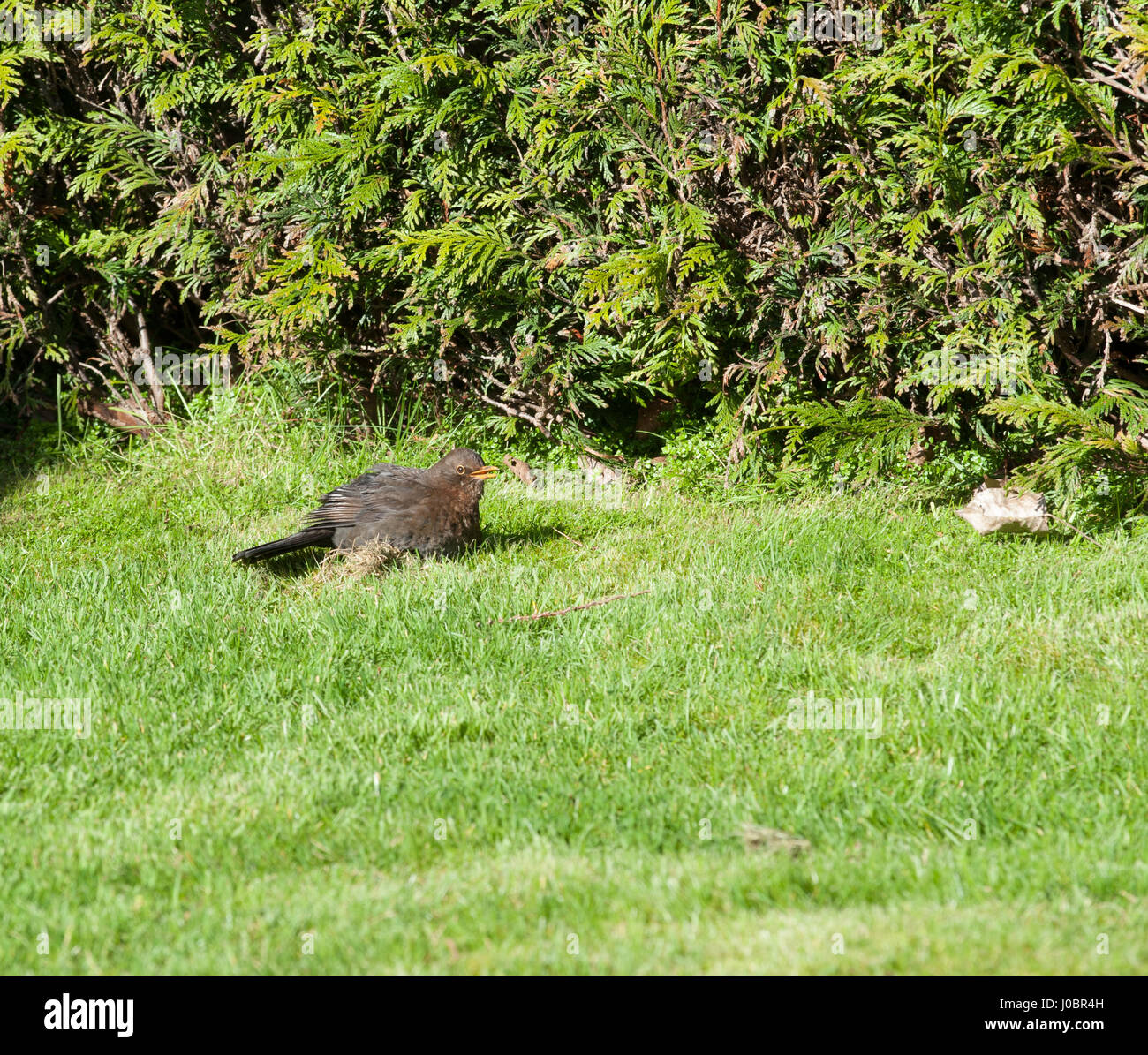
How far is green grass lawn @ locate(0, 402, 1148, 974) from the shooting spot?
284 centimetres

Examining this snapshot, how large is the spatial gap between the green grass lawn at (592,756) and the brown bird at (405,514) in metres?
0.14

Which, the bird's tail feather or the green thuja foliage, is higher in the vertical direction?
the green thuja foliage

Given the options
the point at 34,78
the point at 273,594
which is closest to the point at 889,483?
the point at 273,594

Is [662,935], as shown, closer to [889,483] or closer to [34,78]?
[889,483]

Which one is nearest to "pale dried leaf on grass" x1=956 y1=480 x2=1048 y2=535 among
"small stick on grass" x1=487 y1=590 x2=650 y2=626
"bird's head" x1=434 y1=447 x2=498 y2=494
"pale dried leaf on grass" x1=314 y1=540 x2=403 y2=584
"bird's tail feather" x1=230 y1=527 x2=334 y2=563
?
"small stick on grass" x1=487 y1=590 x2=650 y2=626

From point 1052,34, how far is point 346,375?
432cm

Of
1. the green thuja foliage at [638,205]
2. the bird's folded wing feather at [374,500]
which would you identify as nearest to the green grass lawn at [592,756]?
the bird's folded wing feather at [374,500]

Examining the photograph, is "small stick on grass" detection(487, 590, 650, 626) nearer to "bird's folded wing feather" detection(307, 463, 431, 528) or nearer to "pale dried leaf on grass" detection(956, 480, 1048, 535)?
"bird's folded wing feather" detection(307, 463, 431, 528)

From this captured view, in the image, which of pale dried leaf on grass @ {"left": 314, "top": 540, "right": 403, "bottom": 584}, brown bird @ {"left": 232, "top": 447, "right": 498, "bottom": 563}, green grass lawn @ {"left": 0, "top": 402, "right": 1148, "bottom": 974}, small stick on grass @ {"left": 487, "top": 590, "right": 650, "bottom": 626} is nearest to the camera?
green grass lawn @ {"left": 0, "top": 402, "right": 1148, "bottom": 974}

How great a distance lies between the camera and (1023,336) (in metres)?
5.58

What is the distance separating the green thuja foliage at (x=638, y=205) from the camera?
18.2 feet

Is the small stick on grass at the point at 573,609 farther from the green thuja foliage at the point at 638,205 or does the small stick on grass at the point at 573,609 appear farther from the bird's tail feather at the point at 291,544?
the green thuja foliage at the point at 638,205

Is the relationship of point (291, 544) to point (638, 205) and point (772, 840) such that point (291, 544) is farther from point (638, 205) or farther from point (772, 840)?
point (772, 840)

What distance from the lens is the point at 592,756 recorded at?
3721mm
